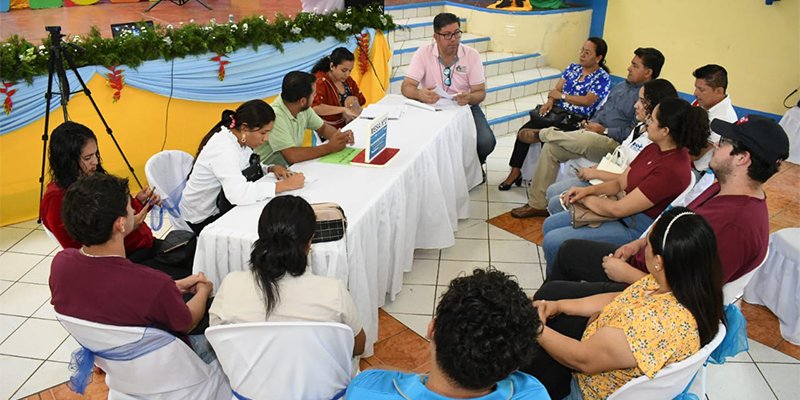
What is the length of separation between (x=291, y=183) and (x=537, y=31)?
5259 millimetres

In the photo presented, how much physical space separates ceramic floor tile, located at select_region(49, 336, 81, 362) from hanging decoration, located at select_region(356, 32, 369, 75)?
11.4ft

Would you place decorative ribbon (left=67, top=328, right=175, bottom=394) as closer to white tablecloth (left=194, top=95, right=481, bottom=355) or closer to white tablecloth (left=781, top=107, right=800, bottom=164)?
white tablecloth (left=194, top=95, right=481, bottom=355)

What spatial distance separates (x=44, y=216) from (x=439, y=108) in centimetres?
257

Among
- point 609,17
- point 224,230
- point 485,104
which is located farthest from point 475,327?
point 609,17

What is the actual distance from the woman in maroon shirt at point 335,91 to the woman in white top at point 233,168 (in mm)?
1226

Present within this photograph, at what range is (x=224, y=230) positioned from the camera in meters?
2.33

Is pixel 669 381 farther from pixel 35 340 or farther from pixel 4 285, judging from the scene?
pixel 4 285

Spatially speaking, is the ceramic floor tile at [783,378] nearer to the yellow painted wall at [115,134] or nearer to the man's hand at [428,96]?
the man's hand at [428,96]

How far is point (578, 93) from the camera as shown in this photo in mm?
4441

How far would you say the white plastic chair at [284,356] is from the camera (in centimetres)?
162

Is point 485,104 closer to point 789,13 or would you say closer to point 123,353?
point 789,13

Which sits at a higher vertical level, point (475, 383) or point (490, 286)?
point (490, 286)

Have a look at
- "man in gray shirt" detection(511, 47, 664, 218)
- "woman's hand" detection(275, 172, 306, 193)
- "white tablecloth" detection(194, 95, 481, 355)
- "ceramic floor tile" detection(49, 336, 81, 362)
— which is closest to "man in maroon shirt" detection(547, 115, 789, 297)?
"white tablecloth" detection(194, 95, 481, 355)

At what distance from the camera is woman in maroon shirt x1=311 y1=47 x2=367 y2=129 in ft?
12.7
